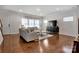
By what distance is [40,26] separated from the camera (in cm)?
223

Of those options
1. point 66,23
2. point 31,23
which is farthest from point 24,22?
point 66,23

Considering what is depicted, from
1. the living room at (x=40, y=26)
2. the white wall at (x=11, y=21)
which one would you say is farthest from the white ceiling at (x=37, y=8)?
the white wall at (x=11, y=21)

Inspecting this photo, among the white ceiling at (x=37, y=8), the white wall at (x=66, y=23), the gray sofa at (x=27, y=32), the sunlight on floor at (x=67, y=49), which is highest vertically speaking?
the white ceiling at (x=37, y=8)

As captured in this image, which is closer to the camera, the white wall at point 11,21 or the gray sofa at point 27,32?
the white wall at point 11,21

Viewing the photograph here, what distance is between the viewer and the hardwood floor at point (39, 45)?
2100 mm

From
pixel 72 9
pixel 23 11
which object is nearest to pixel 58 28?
pixel 72 9

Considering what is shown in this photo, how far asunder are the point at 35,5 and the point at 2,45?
3.92 ft

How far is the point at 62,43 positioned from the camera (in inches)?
87.5

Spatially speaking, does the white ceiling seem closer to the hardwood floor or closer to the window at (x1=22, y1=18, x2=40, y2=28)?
the window at (x1=22, y1=18, x2=40, y2=28)

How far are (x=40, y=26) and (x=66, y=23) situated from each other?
658mm

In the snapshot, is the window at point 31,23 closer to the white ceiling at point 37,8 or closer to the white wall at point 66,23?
the white ceiling at point 37,8

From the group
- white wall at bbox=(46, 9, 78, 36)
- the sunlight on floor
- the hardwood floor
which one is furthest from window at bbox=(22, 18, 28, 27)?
the sunlight on floor

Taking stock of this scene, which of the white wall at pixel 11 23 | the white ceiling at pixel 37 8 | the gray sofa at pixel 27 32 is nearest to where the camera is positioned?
the white ceiling at pixel 37 8
